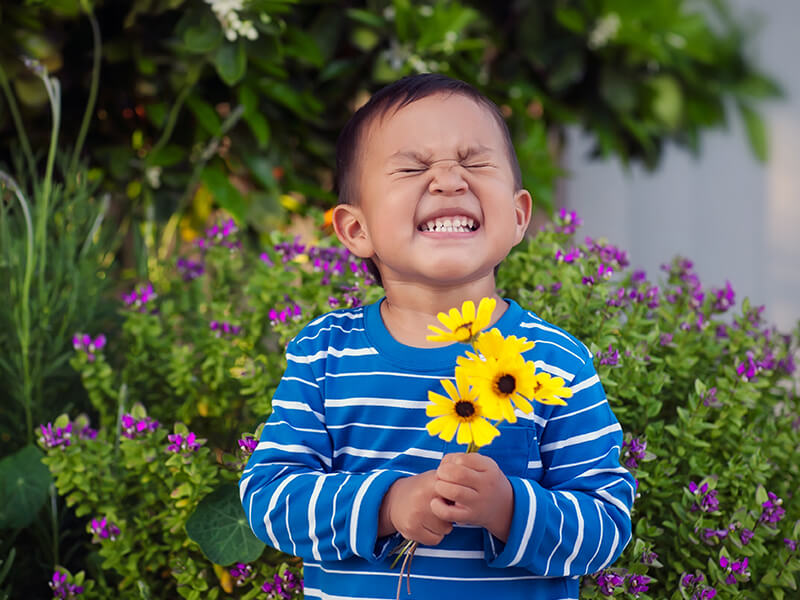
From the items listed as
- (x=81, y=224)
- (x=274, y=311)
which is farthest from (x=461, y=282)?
(x=81, y=224)

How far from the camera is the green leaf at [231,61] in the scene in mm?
Answer: 1797

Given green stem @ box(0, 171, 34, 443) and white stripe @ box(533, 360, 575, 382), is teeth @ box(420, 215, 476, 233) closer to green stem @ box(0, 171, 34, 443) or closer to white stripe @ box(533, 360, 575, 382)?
white stripe @ box(533, 360, 575, 382)

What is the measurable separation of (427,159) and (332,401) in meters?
0.27

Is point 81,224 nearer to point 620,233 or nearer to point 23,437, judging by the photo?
point 23,437

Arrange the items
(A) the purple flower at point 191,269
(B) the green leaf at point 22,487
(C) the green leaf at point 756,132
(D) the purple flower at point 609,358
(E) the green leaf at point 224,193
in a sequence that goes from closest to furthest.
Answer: (D) the purple flower at point 609,358, (B) the green leaf at point 22,487, (A) the purple flower at point 191,269, (E) the green leaf at point 224,193, (C) the green leaf at point 756,132

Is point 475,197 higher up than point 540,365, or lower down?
higher up

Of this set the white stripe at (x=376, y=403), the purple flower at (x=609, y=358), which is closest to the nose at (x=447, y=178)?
the white stripe at (x=376, y=403)

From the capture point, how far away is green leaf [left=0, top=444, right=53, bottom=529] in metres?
1.34

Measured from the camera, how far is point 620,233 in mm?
3645

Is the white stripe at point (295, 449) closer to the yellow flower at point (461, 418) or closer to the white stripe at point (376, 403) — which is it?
the white stripe at point (376, 403)

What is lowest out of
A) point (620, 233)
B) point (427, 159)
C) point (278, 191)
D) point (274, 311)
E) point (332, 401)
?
point (332, 401)

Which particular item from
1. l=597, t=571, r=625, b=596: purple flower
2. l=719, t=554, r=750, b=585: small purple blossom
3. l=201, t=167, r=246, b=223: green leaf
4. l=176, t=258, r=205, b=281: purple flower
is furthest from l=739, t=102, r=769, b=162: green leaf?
l=597, t=571, r=625, b=596: purple flower

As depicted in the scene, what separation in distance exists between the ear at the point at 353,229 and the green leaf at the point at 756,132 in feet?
9.28

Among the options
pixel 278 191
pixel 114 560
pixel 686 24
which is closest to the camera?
pixel 114 560
